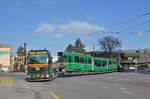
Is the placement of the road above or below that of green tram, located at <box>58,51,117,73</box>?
below

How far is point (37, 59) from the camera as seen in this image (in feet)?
77.0

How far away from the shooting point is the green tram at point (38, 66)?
915 inches

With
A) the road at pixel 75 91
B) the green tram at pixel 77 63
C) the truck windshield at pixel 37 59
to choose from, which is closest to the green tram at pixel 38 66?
the truck windshield at pixel 37 59

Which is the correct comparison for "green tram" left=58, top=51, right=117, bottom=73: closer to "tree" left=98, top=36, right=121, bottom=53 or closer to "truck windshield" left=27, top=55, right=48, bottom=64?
"truck windshield" left=27, top=55, right=48, bottom=64

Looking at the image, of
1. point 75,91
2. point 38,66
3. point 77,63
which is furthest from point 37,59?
point 77,63

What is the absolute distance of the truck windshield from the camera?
76.7 feet

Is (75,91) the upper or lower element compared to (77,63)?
lower

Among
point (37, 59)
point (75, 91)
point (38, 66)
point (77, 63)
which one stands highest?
point (37, 59)

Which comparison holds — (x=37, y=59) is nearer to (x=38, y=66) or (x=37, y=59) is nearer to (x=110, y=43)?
(x=38, y=66)

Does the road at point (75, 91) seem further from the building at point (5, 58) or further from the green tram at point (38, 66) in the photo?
the building at point (5, 58)

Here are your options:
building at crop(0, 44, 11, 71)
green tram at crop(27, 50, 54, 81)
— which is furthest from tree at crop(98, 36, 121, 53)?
green tram at crop(27, 50, 54, 81)

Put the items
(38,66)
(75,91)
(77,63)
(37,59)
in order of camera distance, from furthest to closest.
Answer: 1. (77,63)
2. (37,59)
3. (38,66)
4. (75,91)

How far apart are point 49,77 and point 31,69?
79.4 inches

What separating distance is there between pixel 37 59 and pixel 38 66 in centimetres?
72
